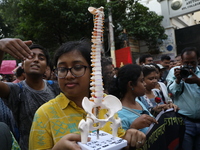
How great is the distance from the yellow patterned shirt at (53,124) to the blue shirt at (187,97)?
5.79 ft

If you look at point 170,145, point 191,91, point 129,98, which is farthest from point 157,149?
point 191,91

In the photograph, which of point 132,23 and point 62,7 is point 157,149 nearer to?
point 62,7

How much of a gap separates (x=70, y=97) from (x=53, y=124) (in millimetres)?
216

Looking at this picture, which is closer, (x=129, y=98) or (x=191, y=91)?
(x=129, y=98)

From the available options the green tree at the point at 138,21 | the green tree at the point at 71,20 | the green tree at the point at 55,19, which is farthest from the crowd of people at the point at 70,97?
the green tree at the point at 138,21

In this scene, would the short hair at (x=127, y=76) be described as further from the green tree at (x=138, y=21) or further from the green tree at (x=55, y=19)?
the green tree at (x=138, y=21)

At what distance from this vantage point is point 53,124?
1077 mm

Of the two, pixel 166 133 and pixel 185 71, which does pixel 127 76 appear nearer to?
pixel 166 133

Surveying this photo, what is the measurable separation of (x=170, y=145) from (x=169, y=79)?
4.69ft

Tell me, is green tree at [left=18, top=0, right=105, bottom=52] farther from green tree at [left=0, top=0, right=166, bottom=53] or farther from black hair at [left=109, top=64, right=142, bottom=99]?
black hair at [left=109, top=64, right=142, bottom=99]

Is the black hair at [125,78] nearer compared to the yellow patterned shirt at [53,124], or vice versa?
the yellow patterned shirt at [53,124]

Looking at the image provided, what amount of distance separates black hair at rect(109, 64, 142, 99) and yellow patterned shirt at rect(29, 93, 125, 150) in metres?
0.92

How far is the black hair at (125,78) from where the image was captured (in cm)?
202

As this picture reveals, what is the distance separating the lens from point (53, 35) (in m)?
10.2
